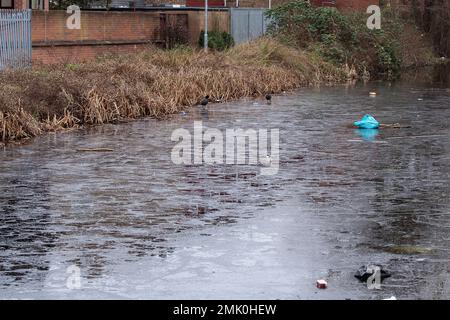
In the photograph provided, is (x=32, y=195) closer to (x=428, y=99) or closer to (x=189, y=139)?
(x=189, y=139)

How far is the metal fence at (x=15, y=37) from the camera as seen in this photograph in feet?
94.5

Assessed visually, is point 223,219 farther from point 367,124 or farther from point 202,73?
point 202,73

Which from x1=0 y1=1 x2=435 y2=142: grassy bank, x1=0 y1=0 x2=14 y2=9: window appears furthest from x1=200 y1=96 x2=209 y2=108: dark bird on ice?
x1=0 y1=0 x2=14 y2=9: window

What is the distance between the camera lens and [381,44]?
4834 centimetres

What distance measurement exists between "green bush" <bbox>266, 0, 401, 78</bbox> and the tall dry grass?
6.38 m

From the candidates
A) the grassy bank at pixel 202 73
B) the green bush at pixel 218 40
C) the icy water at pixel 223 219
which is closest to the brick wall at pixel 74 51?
the grassy bank at pixel 202 73

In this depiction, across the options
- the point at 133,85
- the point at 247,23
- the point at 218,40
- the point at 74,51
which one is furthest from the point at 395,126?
the point at 247,23

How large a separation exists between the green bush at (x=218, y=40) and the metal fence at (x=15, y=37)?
34.1ft

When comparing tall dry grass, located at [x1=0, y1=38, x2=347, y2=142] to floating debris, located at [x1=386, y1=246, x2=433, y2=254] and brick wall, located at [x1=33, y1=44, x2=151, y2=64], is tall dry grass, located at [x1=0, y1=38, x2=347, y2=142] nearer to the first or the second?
brick wall, located at [x1=33, y1=44, x2=151, y2=64]

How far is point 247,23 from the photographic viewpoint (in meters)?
45.5

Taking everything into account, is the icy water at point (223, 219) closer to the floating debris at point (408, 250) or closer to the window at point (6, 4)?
the floating debris at point (408, 250)

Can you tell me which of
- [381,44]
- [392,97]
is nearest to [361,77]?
[381,44]

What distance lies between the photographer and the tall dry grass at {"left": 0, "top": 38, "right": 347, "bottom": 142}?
2170 centimetres

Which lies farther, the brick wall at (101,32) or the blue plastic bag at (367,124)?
the brick wall at (101,32)
